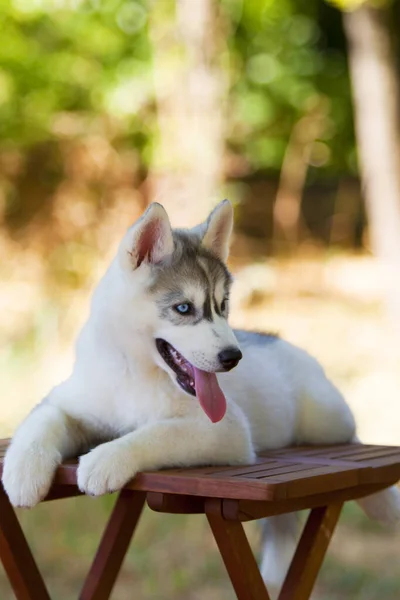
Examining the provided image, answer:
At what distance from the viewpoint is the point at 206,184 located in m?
7.94

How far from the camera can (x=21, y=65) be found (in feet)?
37.1

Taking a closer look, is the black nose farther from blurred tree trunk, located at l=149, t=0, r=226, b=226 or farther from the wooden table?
blurred tree trunk, located at l=149, t=0, r=226, b=226

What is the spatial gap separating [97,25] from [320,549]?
9.42 metres

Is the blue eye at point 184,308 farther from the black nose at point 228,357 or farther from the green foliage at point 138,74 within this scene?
the green foliage at point 138,74

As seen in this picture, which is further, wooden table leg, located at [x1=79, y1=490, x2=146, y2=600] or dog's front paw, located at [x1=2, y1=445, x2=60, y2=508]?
wooden table leg, located at [x1=79, y1=490, x2=146, y2=600]

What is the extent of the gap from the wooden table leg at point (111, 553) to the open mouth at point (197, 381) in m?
0.43

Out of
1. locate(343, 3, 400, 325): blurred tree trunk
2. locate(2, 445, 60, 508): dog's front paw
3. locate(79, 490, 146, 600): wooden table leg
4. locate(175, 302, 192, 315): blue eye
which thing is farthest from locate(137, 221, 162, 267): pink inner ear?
locate(343, 3, 400, 325): blurred tree trunk

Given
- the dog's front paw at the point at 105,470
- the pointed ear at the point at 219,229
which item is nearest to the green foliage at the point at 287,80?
the pointed ear at the point at 219,229

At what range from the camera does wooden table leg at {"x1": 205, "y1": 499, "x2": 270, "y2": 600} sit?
100.0 inches

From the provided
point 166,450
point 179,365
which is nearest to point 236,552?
point 166,450

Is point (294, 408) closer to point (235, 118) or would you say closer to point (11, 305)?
point (11, 305)

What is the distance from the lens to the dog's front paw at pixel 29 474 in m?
2.58

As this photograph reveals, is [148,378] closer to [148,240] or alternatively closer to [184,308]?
[184,308]

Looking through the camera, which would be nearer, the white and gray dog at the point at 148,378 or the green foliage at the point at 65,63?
the white and gray dog at the point at 148,378
